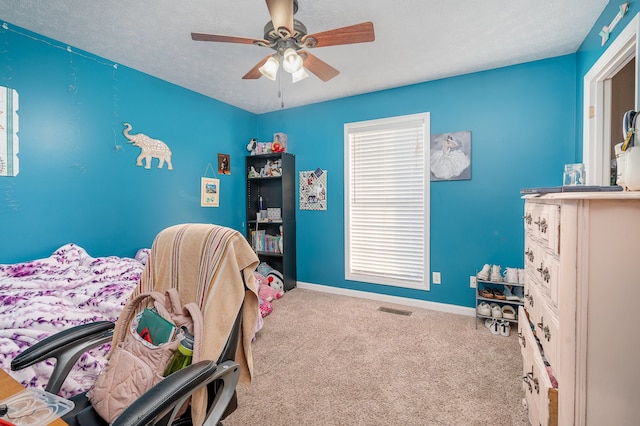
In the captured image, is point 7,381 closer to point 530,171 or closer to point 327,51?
point 327,51

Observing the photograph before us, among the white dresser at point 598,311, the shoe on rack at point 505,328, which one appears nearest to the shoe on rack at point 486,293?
the shoe on rack at point 505,328

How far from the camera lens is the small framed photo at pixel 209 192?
3680 millimetres

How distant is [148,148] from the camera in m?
3.07

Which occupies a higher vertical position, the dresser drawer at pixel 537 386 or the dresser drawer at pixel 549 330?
the dresser drawer at pixel 549 330

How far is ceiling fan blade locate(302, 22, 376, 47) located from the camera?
5.54 feet

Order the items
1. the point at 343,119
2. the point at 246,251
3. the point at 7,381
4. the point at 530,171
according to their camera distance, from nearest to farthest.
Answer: the point at 7,381 < the point at 246,251 < the point at 530,171 < the point at 343,119

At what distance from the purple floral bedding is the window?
246 centimetres

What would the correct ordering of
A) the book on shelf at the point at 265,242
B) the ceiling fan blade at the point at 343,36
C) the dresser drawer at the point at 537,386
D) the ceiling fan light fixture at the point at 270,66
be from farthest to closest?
the book on shelf at the point at 265,242 < the ceiling fan light fixture at the point at 270,66 < the ceiling fan blade at the point at 343,36 < the dresser drawer at the point at 537,386

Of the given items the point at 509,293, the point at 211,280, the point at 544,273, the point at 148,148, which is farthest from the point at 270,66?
the point at 509,293

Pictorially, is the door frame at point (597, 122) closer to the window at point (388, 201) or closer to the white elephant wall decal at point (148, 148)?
the window at point (388, 201)

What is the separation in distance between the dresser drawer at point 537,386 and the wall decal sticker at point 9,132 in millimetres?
3559

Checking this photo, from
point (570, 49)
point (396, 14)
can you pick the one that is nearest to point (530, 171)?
point (570, 49)

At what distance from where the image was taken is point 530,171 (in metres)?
2.81

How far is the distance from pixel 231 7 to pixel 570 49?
2901mm
